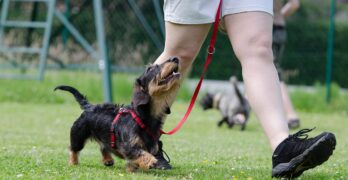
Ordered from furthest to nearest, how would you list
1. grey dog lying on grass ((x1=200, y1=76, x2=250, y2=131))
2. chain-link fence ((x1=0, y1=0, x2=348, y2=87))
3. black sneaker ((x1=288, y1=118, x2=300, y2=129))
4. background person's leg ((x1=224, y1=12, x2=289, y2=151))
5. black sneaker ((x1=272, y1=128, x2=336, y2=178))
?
chain-link fence ((x1=0, y1=0, x2=348, y2=87)), black sneaker ((x1=288, y1=118, x2=300, y2=129)), grey dog lying on grass ((x1=200, y1=76, x2=250, y2=131)), background person's leg ((x1=224, y1=12, x2=289, y2=151)), black sneaker ((x1=272, y1=128, x2=336, y2=178))

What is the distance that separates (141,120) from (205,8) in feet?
2.79

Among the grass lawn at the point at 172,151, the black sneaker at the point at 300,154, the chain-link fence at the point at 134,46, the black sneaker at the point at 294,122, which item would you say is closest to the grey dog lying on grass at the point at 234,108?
the grass lawn at the point at 172,151

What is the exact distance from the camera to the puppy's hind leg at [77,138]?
5199 mm

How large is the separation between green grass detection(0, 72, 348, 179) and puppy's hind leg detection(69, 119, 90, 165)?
0.08m

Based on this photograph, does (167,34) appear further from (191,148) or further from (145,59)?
(145,59)

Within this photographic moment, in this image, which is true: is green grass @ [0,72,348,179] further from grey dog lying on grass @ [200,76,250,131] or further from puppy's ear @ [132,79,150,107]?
puppy's ear @ [132,79,150,107]

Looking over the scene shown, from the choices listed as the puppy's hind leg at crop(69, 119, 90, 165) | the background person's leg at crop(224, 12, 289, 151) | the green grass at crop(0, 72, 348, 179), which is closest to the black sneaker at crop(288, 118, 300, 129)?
the green grass at crop(0, 72, 348, 179)

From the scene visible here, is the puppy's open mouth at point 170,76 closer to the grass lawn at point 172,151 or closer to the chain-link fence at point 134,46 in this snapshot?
the grass lawn at point 172,151

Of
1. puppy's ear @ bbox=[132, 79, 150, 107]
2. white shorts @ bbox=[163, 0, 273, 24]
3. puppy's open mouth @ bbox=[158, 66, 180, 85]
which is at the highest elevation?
white shorts @ bbox=[163, 0, 273, 24]

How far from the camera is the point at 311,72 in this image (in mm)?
14703

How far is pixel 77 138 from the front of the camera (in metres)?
5.22

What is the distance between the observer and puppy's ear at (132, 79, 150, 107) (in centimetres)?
480

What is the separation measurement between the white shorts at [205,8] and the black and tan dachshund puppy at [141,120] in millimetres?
329

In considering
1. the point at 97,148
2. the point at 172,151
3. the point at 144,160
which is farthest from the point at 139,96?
the point at 97,148
